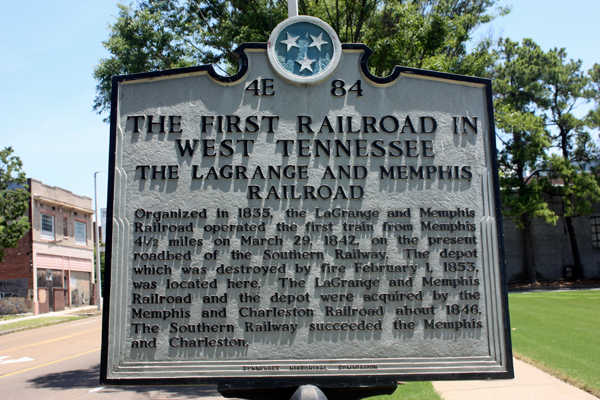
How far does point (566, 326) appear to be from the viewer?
12.5 meters

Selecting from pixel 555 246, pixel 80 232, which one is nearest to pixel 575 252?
pixel 555 246

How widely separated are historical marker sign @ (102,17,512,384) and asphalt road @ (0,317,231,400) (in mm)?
5007

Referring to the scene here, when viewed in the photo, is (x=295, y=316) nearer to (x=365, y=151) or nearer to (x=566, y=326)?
(x=365, y=151)

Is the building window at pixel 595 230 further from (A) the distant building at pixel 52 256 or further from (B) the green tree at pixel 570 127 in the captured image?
(A) the distant building at pixel 52 256

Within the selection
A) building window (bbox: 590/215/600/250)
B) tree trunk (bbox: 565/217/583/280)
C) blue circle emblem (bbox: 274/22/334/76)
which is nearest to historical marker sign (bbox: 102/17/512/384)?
blue circle emblem (bbox: 274/22/334/76)

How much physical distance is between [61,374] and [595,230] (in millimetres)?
37136

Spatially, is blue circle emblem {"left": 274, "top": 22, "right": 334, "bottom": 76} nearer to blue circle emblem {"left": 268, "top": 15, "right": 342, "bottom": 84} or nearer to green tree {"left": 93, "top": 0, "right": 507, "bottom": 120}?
blue circle emblem {"left": 268, "top": 15, "right": 342, "bottom": 84}

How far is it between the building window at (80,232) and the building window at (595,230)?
38.9m

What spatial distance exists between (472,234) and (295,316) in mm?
1386

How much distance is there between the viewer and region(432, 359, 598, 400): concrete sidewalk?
624 cm

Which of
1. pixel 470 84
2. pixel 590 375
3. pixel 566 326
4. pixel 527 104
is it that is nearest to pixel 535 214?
pixel 527 104

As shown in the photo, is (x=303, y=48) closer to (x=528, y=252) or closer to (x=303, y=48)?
(x=303, y=48)

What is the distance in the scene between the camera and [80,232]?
1553 inches

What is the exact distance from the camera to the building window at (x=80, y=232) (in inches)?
1529
